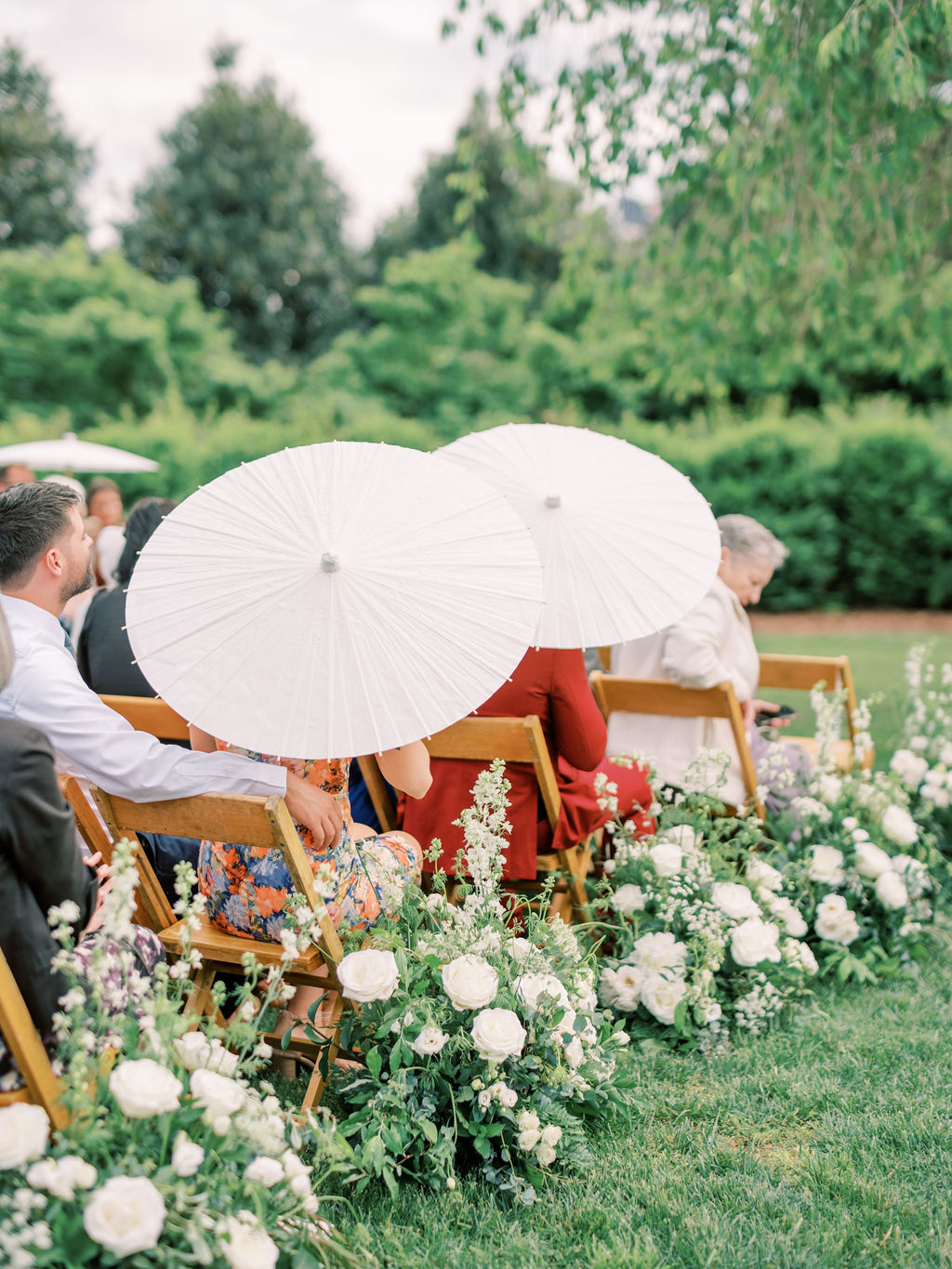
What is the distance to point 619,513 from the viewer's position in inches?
147

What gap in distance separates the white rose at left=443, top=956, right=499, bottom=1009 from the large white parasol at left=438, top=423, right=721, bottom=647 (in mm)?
1192

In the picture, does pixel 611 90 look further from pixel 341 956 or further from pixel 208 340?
pixel 208 340

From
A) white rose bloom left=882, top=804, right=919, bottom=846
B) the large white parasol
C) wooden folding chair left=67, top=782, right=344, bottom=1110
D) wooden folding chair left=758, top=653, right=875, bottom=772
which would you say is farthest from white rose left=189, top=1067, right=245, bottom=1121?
wooden folding chair left=758, top=653, right=875, bottom=772

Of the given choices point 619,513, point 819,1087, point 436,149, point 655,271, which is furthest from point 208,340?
point 819,1087

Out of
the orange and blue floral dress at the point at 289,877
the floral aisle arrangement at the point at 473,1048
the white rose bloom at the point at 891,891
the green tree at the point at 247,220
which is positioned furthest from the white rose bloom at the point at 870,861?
the green tree at the point at 247,220

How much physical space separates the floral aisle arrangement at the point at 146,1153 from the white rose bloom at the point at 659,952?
4.96 ft

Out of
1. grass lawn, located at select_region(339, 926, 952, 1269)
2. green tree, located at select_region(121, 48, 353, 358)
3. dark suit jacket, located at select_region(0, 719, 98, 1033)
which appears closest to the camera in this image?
dark suit jacket, located at select_region(0, 719, 98, 1033)

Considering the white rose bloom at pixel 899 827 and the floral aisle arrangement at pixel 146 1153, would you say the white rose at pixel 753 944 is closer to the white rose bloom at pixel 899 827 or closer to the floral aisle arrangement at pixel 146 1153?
the white rose bloom at pixel 899 827

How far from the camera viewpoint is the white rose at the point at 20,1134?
1777 millimetres

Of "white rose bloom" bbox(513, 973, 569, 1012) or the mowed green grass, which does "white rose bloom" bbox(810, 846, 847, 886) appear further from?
the mowed green grass

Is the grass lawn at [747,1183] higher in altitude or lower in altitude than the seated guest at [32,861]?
lower

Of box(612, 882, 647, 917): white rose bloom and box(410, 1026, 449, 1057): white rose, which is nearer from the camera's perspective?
box(410, 1026, 449, 1057): white rose

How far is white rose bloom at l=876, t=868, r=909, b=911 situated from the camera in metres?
3.93

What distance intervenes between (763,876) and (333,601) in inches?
81.4
